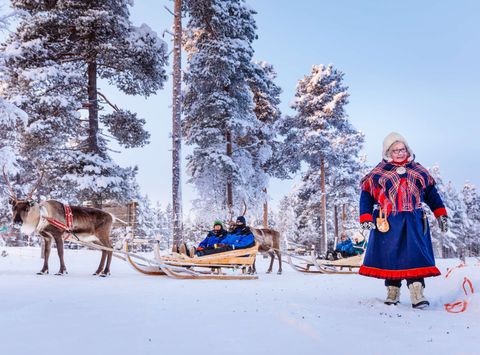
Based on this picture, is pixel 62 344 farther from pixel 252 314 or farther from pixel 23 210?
pixel 23 210

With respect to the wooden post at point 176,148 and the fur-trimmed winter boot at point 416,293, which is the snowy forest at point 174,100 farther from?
the fur-trimmed winter boot at point 416,293

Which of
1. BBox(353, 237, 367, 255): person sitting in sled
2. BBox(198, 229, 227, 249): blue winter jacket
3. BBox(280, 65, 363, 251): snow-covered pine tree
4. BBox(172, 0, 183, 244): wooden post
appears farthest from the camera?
BBox(280, 65, 363, 251): snow-covered pine tree

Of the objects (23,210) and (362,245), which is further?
(362,245)

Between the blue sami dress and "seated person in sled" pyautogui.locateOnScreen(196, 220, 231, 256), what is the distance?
4585mm

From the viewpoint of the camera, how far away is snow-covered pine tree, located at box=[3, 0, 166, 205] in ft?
41.4

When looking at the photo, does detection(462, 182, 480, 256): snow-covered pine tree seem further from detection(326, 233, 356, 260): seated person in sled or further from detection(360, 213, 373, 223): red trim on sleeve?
detection(360, 213, 373, 223): red trim on sleeve

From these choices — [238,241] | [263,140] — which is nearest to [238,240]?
[238,241]

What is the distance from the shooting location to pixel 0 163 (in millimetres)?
9852

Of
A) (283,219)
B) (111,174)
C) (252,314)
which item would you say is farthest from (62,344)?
(283,219)

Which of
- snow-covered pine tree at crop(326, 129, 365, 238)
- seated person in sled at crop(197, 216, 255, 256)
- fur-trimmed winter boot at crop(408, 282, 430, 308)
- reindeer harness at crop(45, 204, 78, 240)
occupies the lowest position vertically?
fur-trimmed winter boot at crop(408, 282, 430, 308)

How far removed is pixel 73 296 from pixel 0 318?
148 centimetres

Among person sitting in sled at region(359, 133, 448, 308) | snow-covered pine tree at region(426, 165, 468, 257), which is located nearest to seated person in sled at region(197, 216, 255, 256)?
person sitting in sled at region(359, 133, 448, 308)

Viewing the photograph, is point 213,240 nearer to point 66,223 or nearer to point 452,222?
point 66,223

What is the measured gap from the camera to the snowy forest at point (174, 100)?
12.8 metres
